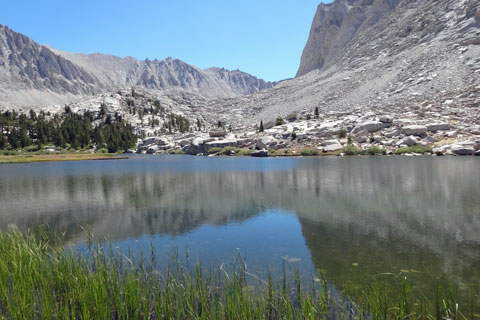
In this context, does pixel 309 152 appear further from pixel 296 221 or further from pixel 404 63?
pixel 404 63

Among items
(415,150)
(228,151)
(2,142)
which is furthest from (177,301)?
(2,142)

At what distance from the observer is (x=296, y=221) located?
63.7 ft

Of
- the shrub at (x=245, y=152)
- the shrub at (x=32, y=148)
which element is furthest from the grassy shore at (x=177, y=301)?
the shrub at (x=32, y=148)

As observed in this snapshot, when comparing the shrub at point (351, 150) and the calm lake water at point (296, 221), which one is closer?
the calm lake water at point (296, 221)

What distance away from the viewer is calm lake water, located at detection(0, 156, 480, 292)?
12641 millimetres

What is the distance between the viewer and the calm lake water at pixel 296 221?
12.6 metres

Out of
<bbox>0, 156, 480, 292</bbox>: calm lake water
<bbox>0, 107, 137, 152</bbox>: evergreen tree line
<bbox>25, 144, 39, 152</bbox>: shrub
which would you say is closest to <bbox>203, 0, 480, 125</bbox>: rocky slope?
<bbox>0, 107, 137, 152</bbox>: evergreen tree line

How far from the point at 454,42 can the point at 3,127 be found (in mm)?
218163

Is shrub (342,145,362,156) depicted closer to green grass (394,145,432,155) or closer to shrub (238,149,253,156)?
green grass (394,145,432,155)

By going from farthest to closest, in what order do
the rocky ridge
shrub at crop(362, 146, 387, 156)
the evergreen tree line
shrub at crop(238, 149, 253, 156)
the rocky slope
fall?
1. the evergreen tree line
2. the rocky slope
3. shrub at crop(238, 149, 253, 156)
4. shrub at crop(362, 146, 387, 156)
5. the rocky ridge

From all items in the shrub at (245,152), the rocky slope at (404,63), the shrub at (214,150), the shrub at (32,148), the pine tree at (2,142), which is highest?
the rocky slope at (404,63)

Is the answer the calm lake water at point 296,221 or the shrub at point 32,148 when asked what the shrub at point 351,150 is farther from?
the shrub at point 32,148

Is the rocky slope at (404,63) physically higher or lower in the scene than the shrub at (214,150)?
higher

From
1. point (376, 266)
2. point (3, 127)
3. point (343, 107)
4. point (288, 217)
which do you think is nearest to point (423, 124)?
point (343, 107)
